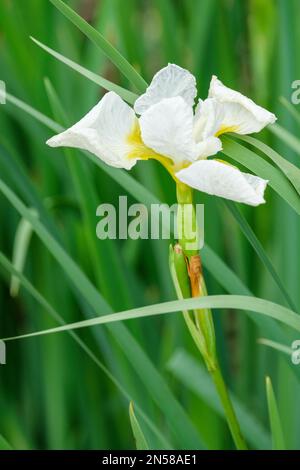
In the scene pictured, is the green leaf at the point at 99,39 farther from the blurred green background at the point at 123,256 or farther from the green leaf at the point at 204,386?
the green leaf at the point at 204,386

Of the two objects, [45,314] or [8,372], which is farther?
[8,372]

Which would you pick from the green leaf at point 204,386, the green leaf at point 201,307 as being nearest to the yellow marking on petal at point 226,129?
the green leaf at point 201,307

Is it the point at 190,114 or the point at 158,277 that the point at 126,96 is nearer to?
the point at 190,114

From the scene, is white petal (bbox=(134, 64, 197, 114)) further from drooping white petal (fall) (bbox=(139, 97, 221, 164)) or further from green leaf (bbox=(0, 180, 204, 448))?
green leaf (bbox=(0, 180, 204, 448))
